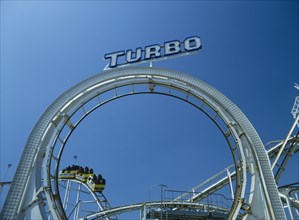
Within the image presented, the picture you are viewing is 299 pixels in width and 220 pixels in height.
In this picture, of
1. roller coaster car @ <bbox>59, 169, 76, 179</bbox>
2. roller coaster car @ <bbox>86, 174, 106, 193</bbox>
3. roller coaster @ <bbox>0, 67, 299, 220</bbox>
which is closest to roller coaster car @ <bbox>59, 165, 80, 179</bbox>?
roller coaster car @ <bbox>59, 169, 76, 179</bbox>

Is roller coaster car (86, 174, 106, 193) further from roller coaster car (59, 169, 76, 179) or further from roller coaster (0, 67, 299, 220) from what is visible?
roller coaster (0, 67, 299, 220)

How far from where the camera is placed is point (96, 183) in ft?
68.2

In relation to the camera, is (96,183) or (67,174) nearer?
(96,183)

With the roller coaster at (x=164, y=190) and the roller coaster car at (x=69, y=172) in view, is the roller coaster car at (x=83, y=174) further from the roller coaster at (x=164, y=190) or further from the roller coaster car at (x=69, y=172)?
the roller coaster at (x=164, y=190)

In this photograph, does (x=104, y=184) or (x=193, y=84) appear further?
(x=104, y=184)

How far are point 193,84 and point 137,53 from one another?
3232mm

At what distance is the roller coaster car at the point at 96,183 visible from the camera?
67.8ft

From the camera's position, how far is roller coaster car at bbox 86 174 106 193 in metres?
20.7

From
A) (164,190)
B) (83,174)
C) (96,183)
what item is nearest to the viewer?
(164,190)

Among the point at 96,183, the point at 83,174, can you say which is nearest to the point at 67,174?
the point at 83,174

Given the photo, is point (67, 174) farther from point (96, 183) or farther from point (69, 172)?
point (96, 183)

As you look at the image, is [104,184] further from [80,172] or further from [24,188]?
[24,188]

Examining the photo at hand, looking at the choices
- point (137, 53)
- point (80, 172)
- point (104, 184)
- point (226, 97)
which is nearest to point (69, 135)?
point (137, 53)

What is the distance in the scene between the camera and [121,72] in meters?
10.0
